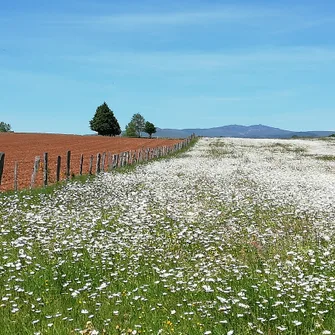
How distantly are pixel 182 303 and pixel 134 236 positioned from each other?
15.4 ft

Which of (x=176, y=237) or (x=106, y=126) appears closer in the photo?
(x=176, y=237)

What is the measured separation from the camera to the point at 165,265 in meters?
10.5

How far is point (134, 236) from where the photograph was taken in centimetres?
1286

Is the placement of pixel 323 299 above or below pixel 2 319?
above

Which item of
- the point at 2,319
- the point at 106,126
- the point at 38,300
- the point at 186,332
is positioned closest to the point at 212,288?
the point at 186,332

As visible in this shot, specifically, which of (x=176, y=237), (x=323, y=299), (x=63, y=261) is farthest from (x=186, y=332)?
(x=176, y=237)

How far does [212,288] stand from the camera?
9.02 meters

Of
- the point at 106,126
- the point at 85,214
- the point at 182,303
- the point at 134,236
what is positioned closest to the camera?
the point at 182,303

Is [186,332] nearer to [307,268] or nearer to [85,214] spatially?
[307,268]

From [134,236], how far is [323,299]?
19.5ft

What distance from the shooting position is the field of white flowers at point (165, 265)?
7.59 metres

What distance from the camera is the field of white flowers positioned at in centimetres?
759

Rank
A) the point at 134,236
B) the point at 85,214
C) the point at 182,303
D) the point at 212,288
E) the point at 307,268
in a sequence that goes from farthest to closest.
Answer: the point at 85,214 < the point at 134,236 < the point at 307,268 < the point at 212,288 < the point at 182,303

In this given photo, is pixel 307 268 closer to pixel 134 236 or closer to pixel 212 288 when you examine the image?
pixel 212 288
